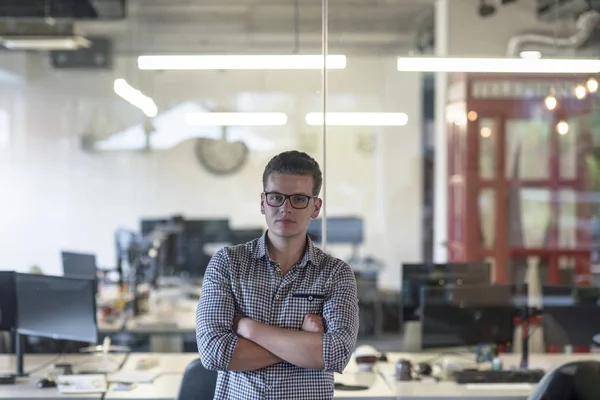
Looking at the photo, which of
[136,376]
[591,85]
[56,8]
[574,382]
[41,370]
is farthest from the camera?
[591,85]

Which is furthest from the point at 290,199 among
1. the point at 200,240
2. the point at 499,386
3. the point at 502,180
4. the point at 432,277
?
the point at 502,180

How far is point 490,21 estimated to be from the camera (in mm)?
7742

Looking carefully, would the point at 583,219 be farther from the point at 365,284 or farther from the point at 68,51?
the point at 68,51

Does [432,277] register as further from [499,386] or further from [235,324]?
[235,324]

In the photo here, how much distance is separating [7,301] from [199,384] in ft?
5.44

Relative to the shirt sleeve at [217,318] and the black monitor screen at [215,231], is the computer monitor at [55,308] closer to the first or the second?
the shirt sleeve at [217,318]

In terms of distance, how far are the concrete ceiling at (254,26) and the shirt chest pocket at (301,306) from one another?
5836 mm

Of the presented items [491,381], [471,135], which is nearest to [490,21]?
[471,135]

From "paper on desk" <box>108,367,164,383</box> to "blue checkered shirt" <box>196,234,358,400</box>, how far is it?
192cm

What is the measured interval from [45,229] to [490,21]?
5605 mm

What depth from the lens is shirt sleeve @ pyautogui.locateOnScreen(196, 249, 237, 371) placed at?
2.35 meters

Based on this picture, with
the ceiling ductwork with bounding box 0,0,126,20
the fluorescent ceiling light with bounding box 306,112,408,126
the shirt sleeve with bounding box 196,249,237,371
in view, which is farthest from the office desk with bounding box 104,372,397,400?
the ceiling ductwork with bounding box 0,0,126,20

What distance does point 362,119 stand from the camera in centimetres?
818

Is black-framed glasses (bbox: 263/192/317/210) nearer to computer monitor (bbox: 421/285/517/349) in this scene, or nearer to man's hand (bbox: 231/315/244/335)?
man's hand (bbox: 231/315/244/335)
